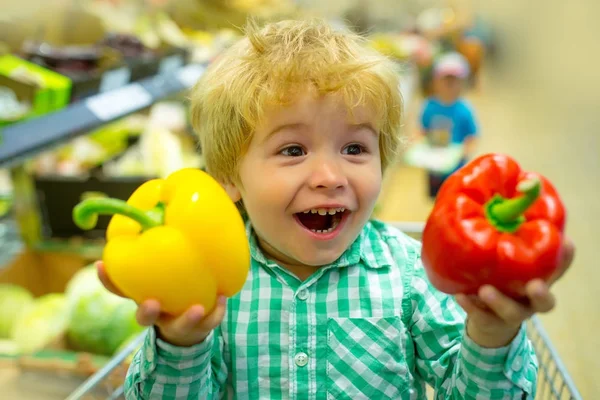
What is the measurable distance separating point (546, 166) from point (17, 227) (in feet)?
15.0

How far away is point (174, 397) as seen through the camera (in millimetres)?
987

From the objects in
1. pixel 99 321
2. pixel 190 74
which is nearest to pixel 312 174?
pixel 99 321

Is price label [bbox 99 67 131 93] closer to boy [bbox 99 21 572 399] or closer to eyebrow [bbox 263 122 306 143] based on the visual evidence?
boy [bbox 99 21 572 399]

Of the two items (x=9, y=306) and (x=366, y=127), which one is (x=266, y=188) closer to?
(x=366, y=127)

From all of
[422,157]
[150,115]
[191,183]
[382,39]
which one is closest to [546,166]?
[422,157]

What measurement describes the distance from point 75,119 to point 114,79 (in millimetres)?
658

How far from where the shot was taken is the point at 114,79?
247 cm

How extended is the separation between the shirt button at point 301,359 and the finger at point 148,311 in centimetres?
37

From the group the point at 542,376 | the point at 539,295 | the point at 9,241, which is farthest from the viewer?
the point at 9,241

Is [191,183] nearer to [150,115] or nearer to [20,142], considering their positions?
[20,142]

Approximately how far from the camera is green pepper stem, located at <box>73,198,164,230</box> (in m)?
0.82

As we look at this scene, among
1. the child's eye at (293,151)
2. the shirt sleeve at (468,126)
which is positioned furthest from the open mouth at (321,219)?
the shirt sleeve at (468,126)

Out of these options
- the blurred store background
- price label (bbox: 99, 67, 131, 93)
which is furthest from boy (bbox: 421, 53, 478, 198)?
price label (bbox: 99, 67, 131, 93)

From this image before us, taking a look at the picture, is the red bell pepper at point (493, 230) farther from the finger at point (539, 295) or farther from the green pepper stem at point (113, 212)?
the green pepper stem at point (113, 212)
